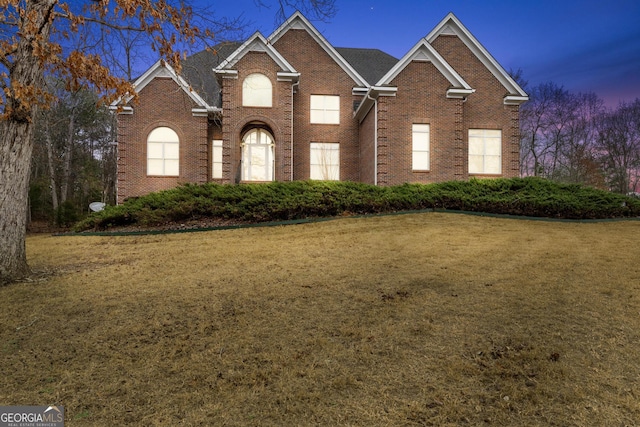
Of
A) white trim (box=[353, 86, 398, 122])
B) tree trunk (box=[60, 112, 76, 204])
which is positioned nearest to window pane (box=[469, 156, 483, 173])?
white trim (box=[353, 86, 398, 122])

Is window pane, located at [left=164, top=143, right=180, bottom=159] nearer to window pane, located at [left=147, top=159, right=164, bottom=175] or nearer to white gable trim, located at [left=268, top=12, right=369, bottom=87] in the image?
window pane, located at [left=147, top=159, right=164, bottom=175]

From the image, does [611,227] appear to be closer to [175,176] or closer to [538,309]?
[538,309]

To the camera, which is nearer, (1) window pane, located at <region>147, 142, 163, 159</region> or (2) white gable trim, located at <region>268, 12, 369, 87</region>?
(1) window pane, located at <region>147, 142, 163, 159</region>

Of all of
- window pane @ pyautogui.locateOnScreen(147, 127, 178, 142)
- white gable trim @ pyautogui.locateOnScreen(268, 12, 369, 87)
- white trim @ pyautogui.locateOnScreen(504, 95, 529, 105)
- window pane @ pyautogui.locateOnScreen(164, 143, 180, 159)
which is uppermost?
white gable trim @ pyautogui.locateOnScreen(268, 12, 369, 87)


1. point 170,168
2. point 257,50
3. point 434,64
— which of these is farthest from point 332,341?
point 170,168

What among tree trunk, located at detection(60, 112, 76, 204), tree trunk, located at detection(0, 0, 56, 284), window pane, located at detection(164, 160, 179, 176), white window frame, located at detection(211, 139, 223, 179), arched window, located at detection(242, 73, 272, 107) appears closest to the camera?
tree trunk, located at detection(0, 0, 56, 284)

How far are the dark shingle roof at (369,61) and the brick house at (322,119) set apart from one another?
1.76ft

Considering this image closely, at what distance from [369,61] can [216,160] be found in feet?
37.7

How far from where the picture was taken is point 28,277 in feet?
20.4

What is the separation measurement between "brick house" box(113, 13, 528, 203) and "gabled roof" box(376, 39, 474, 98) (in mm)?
44

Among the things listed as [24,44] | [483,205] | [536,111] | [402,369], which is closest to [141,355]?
[402,369]

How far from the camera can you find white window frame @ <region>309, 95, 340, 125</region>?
1919cm

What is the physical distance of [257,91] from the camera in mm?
16797

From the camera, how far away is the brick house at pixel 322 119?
16578 millimetres
